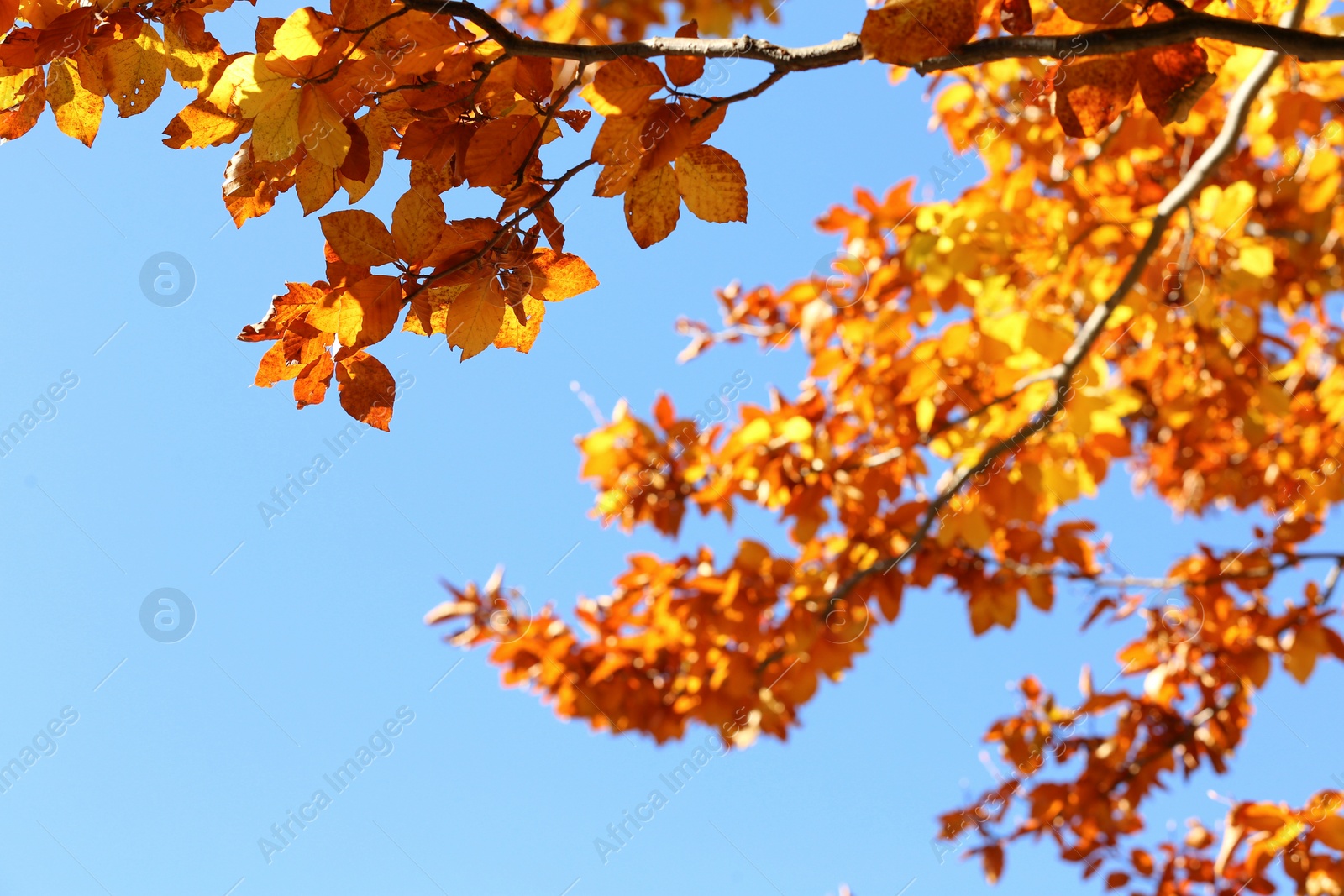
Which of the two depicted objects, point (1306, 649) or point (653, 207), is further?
point (1306, 649)

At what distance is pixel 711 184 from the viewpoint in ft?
3.00

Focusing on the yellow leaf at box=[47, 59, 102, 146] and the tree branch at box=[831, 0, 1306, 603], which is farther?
the tree branch at box=[831, 0, 1306, 603]

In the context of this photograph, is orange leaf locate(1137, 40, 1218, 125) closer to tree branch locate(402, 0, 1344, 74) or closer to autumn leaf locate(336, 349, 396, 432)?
tree branch locate(402, 0, 1344, 74)

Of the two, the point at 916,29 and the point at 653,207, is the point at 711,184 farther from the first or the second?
the point at 916,29

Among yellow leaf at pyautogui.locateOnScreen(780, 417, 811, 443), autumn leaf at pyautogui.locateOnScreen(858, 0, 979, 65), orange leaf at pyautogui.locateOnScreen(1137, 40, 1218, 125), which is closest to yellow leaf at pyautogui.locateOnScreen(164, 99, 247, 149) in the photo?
autumn leaf at pyautogui.locateOnScreen(858, 0, 979, 65)

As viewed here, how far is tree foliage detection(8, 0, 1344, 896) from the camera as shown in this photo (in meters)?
0.82

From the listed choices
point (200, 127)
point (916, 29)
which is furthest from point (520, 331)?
point (916, 29)

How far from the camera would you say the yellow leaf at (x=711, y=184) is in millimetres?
904

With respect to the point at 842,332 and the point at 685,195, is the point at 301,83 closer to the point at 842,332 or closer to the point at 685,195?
the point at 685,195

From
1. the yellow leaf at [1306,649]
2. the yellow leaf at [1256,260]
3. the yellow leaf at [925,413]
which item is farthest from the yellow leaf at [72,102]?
the yellow leaf at [1306,649]

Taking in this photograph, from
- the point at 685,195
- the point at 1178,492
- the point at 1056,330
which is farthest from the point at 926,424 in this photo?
the point at 1178,492

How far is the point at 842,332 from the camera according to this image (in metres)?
2.82

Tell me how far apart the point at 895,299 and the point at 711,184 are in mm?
2026

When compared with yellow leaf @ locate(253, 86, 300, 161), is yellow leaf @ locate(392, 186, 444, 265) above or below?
above
